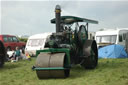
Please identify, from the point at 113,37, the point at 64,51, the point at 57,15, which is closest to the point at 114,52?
the point at 113,37

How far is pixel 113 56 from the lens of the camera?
47.0 ft

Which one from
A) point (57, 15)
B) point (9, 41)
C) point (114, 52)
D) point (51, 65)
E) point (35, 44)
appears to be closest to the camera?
point (51, 65)

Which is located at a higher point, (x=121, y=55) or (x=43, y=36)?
(x=43, y=36)

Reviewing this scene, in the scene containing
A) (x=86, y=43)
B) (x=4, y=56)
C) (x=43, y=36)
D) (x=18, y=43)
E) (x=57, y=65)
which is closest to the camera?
(x=57, y=65)

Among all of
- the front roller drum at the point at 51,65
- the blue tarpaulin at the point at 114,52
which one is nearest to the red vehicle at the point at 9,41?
the blue tarpaulin at the point at 114,52

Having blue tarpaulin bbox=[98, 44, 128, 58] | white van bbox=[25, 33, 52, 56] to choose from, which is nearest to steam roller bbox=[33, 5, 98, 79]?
blue tarpaulin bbox=[98, 44, 128, 58]

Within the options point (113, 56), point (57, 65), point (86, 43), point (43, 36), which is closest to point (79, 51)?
point (86, 43)

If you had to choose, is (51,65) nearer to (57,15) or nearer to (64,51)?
(64,51)

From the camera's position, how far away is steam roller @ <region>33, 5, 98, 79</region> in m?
6.93

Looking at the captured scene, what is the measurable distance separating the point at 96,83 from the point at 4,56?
5.43m

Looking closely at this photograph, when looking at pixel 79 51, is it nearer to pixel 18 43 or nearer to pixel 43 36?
pixel 43 36

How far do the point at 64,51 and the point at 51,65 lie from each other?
0.67 m

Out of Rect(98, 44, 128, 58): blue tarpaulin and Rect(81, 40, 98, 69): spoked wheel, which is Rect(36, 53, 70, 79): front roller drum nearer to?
Rect(81, 40, 98, 69): spoked wheel

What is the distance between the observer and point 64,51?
7.25 meters
